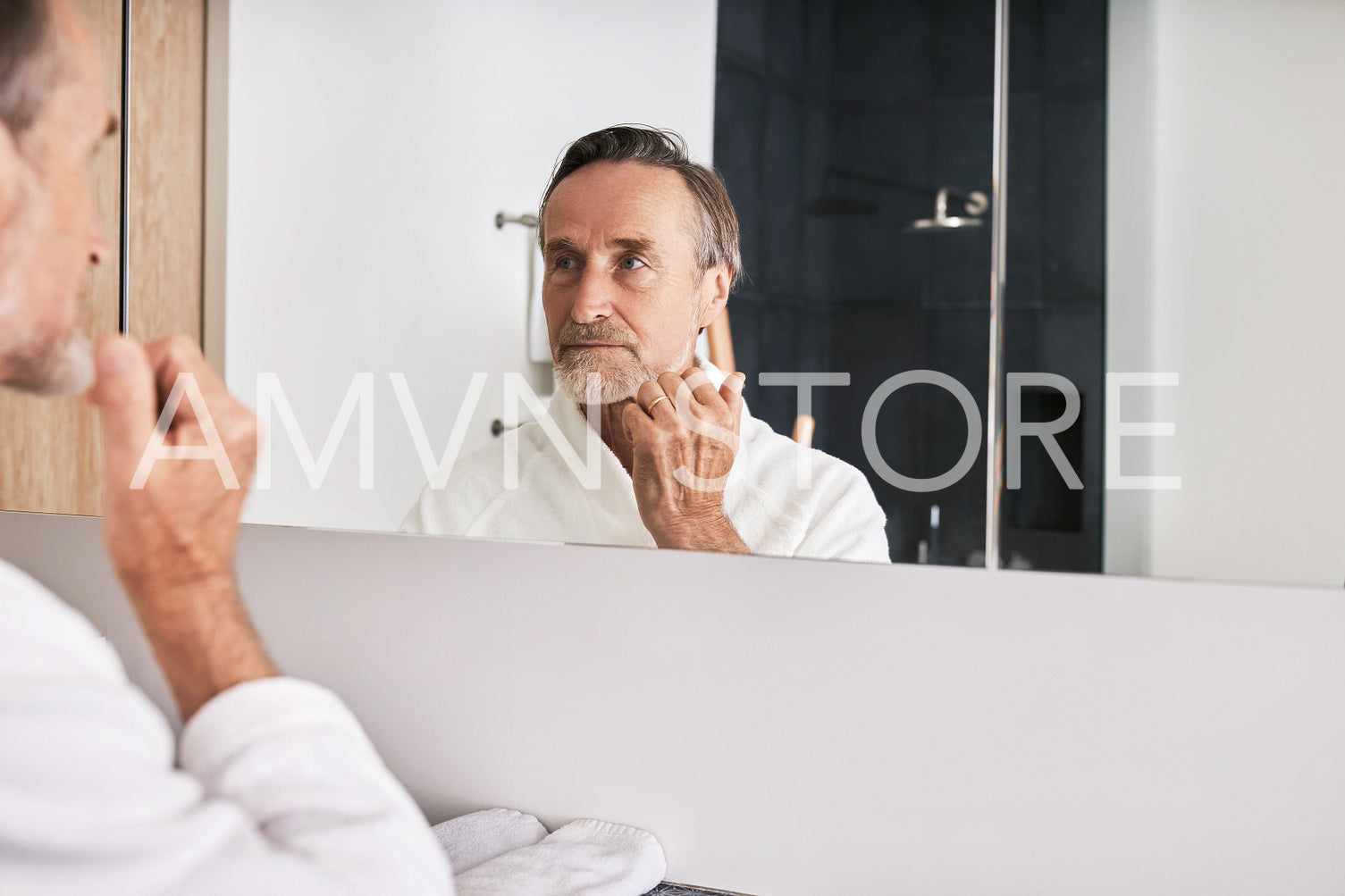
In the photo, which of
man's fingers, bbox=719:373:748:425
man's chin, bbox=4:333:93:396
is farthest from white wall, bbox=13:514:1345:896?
man's chin, bbox=4:333:93:396

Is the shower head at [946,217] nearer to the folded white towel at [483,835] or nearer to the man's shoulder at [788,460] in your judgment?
the man's shoulder at [788,460]

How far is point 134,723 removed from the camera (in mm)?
458

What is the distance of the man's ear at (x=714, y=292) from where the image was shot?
0.75m

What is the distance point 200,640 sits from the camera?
0.59 m

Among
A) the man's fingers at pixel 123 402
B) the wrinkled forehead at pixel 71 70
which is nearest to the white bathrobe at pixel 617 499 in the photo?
the man's fingers at pixel 123 402

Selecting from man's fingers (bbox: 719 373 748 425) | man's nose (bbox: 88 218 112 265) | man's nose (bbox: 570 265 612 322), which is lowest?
man's fingers (bbox: 719 373 748 425)

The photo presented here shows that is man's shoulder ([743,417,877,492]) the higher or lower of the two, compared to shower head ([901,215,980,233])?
lower

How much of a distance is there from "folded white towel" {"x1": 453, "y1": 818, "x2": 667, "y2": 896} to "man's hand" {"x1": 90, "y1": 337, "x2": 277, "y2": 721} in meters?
0.24

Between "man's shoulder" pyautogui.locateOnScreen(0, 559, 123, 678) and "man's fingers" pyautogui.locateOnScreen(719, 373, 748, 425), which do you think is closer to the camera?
"man's shoulder" pyautogui.locateOnScreen(0, 559, 123, 678)

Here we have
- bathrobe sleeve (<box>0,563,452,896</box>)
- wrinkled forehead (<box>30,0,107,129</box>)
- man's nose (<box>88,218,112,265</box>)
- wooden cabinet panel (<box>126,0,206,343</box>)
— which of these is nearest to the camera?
bathrobe sleeve (<box>0,563,452,896</box>)

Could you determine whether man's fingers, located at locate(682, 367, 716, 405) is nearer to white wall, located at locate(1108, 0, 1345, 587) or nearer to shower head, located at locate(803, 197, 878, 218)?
shower head, located at locate(803, 197, 878, 218)

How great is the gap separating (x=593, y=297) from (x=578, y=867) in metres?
0.42

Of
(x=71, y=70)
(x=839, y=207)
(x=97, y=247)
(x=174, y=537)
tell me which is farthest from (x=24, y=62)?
(x=839, y=207)

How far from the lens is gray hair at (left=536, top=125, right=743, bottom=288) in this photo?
0.75m
